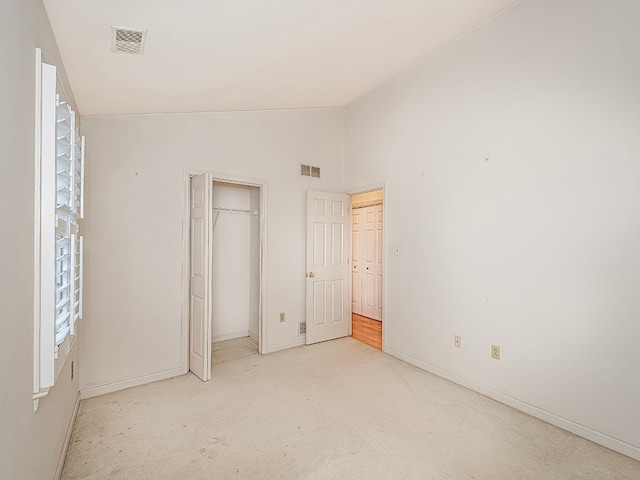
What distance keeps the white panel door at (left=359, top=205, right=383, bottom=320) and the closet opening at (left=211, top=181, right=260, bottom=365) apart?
2273 mm

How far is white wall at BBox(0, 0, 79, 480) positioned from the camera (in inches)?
39.4

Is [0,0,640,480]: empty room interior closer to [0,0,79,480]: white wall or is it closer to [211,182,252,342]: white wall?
[0,0,79,480]: white wall

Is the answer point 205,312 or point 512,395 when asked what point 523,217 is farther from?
point 205,312

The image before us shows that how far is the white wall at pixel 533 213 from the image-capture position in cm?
215

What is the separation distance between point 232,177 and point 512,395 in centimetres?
345

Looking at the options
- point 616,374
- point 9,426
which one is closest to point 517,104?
point 616,374

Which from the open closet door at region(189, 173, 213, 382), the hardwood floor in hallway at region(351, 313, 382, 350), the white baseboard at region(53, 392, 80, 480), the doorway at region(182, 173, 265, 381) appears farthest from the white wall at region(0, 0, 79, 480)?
the hardwood floor in hallway at region(351, 313, 382, 350)

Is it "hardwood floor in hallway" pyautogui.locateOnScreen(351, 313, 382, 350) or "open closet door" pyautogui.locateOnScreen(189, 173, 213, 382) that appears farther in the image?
"hardwood floor in hallway" pyautogui.locateOnScreen(351, 313, 382, 350)

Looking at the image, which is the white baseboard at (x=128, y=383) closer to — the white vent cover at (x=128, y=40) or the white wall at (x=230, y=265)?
the white wall at (x=230, y=265)

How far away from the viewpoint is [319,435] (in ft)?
7.39

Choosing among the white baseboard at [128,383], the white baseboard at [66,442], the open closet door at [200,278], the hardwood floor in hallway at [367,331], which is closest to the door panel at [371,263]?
the hardwood floor in hallway at [367,331]

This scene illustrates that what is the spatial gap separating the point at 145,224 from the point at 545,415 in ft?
12.5

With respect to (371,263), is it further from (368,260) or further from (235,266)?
(235,266)

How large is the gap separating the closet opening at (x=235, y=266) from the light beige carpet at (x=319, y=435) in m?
1.26
